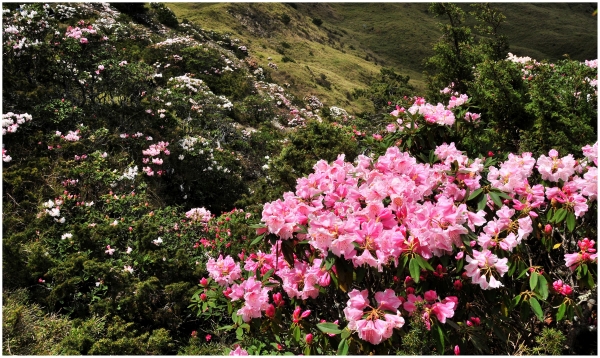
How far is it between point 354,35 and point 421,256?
66680mm

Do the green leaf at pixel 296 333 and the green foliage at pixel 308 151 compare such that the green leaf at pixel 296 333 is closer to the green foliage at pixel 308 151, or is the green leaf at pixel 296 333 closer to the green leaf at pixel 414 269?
the green leaf at pixel 414 269

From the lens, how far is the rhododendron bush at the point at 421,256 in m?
1.80

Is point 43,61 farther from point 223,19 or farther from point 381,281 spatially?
point 223,19

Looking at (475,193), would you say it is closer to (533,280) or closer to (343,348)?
(533,280)

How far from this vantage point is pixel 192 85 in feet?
32.5

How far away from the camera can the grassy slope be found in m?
28.5

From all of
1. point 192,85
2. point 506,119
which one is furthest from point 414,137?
point 192,85

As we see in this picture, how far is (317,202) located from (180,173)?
17.8 ft

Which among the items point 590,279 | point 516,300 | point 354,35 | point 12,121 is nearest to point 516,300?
point 516,300

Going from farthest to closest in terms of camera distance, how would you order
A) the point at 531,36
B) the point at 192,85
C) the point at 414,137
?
the point at 531,36
the point at 192,85
the point at 414,137

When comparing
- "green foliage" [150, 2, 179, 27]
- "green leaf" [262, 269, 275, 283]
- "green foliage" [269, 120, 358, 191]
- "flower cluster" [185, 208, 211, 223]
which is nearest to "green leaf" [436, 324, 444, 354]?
"green leaf" [262, 269, 275, 283]

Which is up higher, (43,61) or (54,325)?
(43,61)

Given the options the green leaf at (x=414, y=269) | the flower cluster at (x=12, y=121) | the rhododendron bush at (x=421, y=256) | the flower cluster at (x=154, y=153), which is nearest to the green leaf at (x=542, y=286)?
the rhododendron bush at (x=421, y=256)

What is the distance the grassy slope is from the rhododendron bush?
19.9 meters
